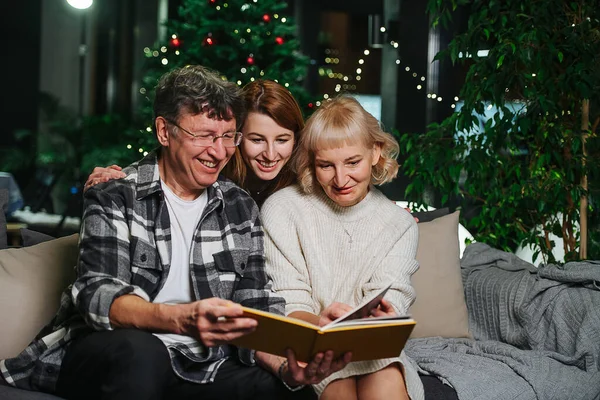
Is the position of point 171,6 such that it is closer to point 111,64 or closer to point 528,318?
point 111,64

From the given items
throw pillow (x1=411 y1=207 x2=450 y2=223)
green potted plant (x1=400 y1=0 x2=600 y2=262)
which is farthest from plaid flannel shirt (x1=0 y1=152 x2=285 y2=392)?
green potted plant (x1=400 y1=0 x2=600 y2=262)

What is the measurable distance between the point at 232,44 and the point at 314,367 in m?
3.30

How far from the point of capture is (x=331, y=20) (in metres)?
10.2

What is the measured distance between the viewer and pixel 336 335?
1451mm

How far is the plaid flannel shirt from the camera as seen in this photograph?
69.0 inches

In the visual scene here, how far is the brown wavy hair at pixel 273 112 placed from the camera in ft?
7.61

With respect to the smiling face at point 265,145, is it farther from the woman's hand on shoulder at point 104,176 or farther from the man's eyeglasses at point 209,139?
the woman's hand on shoulder at point 104,176

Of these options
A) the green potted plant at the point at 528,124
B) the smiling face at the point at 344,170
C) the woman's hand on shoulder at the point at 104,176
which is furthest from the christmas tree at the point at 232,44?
the woman's hand on shoulder at the point at 104,176

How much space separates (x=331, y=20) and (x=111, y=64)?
2868 mm

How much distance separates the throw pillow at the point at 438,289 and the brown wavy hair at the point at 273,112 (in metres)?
0.52

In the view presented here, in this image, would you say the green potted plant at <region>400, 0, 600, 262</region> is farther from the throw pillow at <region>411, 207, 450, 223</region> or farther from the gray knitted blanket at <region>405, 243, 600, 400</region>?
the gray knitted blanket at <region>405, 243, 600, 400</region>

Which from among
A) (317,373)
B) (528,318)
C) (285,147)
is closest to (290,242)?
(285,147)

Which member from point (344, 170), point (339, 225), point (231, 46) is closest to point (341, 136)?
point (344, 170)

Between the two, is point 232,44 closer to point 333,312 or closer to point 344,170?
point 344,170
